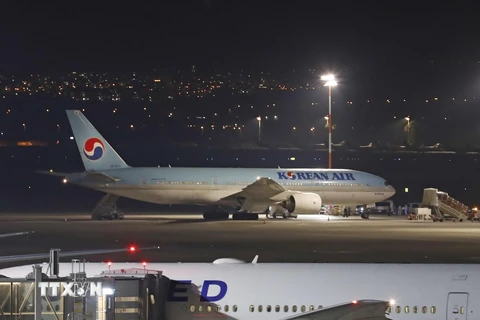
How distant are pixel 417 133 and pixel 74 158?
7650 cm

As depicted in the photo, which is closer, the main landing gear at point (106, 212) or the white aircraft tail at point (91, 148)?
the main landing gear at point (106, 212)

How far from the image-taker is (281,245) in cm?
4831

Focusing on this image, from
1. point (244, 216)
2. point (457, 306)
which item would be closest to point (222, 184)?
point (244, 216)

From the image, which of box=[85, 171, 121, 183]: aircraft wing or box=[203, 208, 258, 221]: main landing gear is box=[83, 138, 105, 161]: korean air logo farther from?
box=[203, 208, 258, 221]: main landing gear

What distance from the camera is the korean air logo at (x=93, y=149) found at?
76938mm

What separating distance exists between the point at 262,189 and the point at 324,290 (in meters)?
56.9

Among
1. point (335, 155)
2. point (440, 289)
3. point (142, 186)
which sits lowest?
point (440, 289)

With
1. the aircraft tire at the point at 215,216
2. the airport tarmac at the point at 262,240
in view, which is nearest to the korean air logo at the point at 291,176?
the aircraft tire at the point at 215,216

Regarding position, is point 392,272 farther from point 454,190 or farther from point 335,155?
point 335,155

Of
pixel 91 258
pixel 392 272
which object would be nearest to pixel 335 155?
pixel 91 258

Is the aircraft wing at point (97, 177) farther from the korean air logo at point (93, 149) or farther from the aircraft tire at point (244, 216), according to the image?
the aircraft tire at point (244, 216)

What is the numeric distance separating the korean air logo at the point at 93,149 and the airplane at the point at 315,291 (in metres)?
58.3

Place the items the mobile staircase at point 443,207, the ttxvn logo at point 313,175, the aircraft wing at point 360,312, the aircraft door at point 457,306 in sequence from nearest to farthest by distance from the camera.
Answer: the aircraft wing at point 360,312 → the aircraft door at point 457,306 → the ttxvn logo at point 313,175 → the mobile staircase at point 443,207

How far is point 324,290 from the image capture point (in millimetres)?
18938
